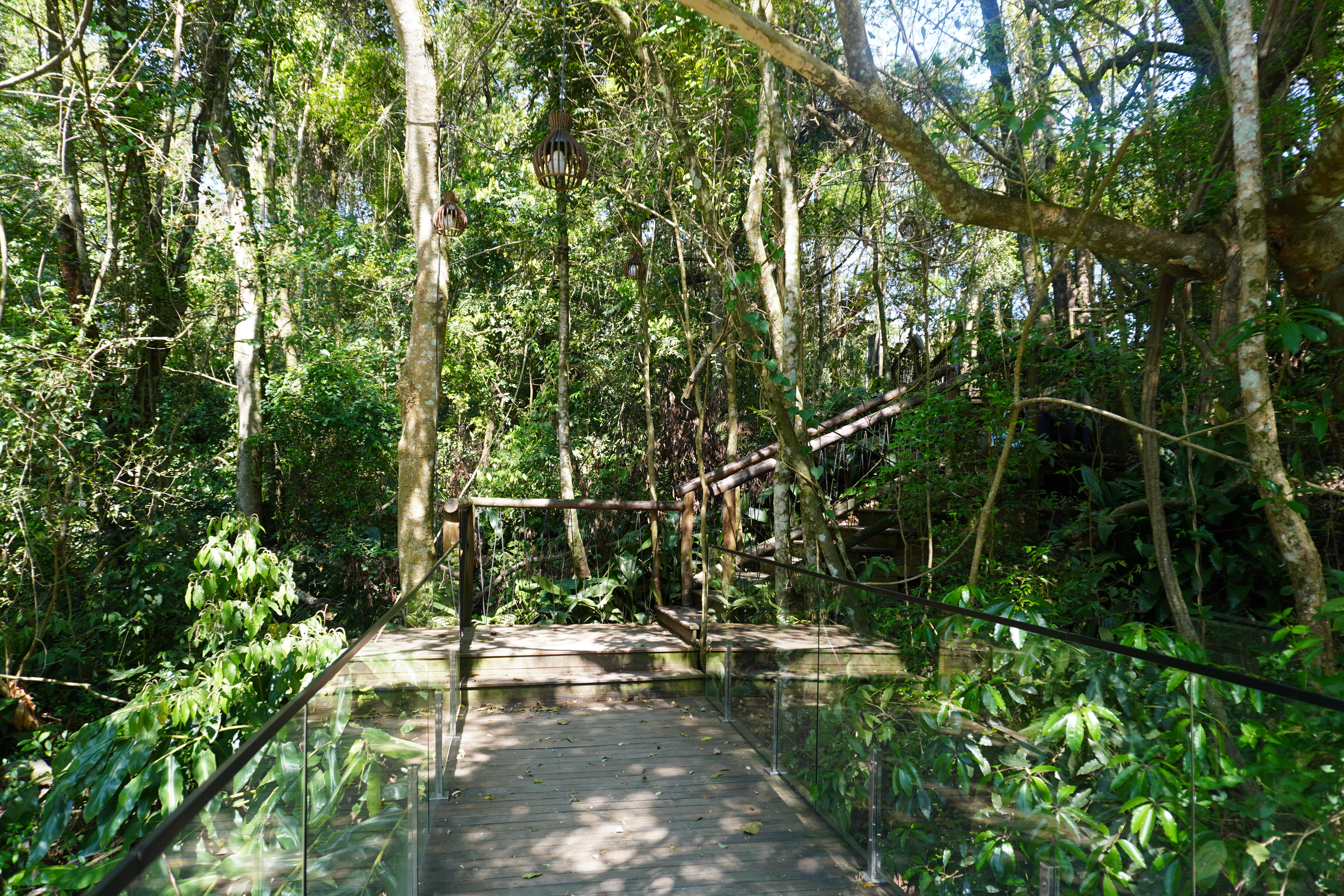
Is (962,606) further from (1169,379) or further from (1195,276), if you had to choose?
(1169,379)

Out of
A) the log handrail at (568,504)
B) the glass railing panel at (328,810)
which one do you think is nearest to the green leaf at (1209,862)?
the glass railing panel at (328,810)

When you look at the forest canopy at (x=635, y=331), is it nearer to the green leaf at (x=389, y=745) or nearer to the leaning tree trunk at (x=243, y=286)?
the leaning tree trunk at (x=243, y=286)

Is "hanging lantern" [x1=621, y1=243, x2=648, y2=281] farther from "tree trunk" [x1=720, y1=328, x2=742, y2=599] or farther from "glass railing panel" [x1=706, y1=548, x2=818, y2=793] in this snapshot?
"glass railing panel" [x1=706, y1=548, x2=818, y2=793]

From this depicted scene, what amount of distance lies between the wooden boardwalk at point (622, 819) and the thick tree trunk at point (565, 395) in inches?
122

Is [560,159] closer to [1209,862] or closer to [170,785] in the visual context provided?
[170,785]

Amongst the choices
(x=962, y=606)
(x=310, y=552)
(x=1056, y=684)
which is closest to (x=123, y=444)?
(x=310, y=552)

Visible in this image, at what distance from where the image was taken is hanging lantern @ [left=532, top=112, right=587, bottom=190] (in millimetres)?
5684

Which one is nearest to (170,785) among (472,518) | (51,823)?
(51,823)

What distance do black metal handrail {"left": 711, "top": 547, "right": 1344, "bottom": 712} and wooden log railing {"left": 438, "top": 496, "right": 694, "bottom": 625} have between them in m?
3.56

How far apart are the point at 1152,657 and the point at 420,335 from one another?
507cm

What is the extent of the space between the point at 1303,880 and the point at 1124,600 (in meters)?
4.06

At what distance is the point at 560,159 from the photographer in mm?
5664

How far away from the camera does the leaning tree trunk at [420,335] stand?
18.2 ft

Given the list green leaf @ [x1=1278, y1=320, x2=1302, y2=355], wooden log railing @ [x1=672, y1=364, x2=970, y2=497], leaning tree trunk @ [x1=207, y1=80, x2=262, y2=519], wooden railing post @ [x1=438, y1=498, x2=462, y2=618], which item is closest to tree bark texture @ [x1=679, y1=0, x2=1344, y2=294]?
green leaf @ [x1=1278, y1=320, x2=1302, y2=355]
